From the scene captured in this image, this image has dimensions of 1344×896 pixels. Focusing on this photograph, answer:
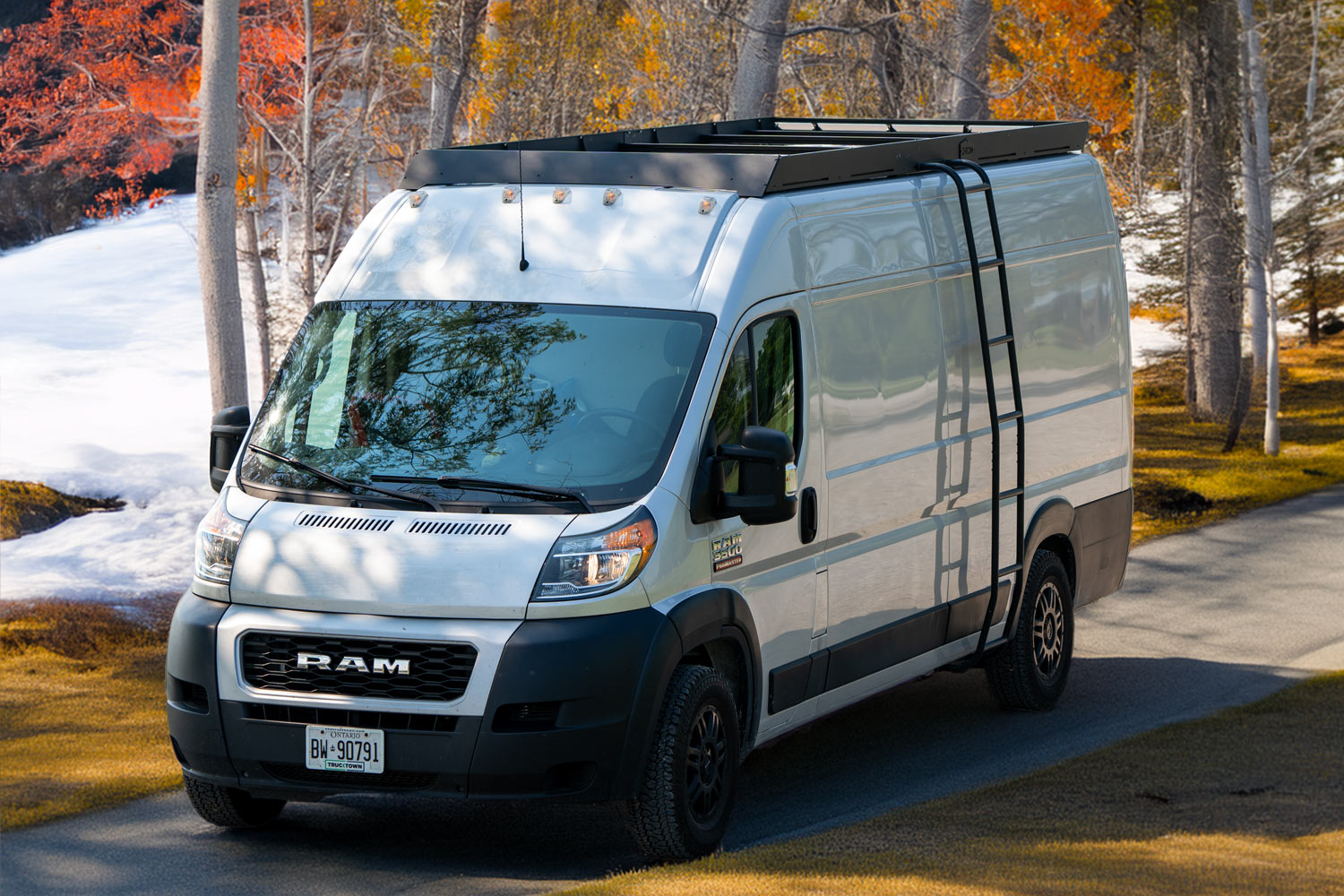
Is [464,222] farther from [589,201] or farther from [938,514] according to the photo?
[938,514]

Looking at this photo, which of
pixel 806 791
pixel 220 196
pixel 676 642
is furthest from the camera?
pixel 220 196

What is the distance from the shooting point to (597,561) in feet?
21.0

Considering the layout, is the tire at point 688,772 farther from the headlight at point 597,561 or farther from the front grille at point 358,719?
the front grille at point 358,719

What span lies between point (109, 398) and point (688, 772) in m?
18.4

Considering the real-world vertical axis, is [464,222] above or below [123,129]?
below

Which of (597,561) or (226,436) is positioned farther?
(226,436)

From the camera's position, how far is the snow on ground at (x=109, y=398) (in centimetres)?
1557

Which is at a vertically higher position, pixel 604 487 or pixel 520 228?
pixel 520 228

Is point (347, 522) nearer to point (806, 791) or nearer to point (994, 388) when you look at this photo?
point (806, 791)

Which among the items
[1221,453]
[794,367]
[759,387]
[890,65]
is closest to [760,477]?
[759,387]

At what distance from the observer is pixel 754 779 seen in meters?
8.34

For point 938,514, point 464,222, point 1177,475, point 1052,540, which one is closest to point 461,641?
point 464,222

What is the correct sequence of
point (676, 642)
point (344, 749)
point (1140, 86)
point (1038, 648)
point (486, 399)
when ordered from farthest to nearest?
1. point (1140, 86)
2. point (1038, 648)
3. point (486, 399)
4. point (676, 642)
5. point (344, 749)

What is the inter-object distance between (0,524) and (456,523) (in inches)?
453
